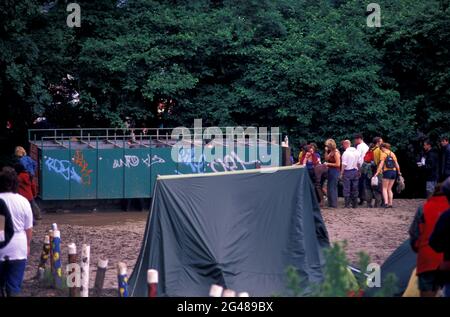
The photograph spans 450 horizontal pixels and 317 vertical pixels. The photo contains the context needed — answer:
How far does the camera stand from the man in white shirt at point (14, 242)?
32.7 feet

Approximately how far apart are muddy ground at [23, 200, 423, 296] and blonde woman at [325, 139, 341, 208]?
36 cm

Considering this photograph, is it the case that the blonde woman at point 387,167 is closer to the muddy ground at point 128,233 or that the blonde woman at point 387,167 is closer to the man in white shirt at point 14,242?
the muddy ground at point 128,233

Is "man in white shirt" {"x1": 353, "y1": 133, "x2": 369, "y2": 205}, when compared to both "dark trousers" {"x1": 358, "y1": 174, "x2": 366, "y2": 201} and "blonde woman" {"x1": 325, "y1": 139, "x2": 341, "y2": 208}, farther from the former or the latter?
"blonde woman" {"x1": 325, "y1": 139, "x2": 341, "y2": 208}

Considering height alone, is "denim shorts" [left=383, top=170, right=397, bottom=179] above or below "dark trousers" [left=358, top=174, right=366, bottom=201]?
above

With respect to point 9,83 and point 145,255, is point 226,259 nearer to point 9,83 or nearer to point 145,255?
point 145,255

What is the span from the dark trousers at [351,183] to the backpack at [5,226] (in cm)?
1339

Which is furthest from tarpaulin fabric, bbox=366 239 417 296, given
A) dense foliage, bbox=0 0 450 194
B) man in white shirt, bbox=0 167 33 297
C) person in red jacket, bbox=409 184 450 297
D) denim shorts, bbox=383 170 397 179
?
dense foliage, bbox=0 0 450 194

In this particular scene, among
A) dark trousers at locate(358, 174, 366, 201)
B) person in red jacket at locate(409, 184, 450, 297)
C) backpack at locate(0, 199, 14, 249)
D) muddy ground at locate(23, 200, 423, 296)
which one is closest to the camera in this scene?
person in red jacket at locate(409, 184, 450, 297)

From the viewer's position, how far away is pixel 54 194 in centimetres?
2367

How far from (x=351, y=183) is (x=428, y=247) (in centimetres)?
1401

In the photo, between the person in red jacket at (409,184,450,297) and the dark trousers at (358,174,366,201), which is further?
the dark trousers at (358,174,366,201)

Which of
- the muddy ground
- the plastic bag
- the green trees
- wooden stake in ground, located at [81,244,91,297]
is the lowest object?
the muddy ground

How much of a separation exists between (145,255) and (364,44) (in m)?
19.0

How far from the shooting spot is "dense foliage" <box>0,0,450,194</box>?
28250mm
